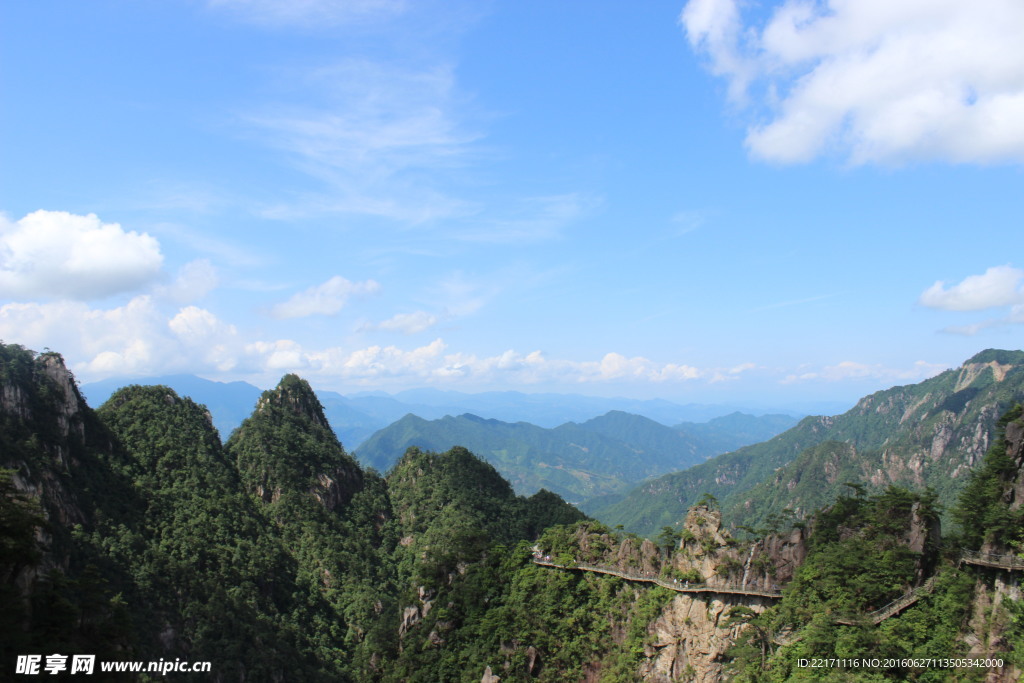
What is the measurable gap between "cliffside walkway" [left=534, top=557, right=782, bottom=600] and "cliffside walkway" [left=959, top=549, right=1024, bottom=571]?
482 inches

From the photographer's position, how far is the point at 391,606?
74.8m

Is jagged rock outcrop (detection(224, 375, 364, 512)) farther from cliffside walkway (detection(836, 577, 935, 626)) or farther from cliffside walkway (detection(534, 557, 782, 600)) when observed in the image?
cliffside walkway (detection(836, 577, 935, 626))

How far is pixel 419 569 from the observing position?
65000 mm

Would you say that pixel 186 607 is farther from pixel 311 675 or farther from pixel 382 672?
pixel 382 672

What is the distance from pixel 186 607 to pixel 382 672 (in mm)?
20958

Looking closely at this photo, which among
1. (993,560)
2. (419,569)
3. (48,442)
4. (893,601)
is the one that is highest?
(48,442)

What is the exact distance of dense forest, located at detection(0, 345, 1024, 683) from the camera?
113ft

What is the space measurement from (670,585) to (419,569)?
28513 millimetres

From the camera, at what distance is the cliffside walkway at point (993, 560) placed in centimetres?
3200

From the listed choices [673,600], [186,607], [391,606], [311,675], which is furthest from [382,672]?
[673,600]

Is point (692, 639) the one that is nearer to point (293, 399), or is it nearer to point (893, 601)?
point (893, 601)

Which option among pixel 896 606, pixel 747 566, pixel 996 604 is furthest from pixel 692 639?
pixel 996 604

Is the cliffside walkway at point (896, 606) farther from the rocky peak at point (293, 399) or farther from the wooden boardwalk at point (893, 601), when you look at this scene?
the rocky peak at point (293, 399)

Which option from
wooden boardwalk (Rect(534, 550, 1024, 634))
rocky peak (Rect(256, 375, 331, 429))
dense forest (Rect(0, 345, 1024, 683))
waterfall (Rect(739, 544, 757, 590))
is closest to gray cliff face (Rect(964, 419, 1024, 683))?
dense forest (Rect(0, 345, 1024, 683))
